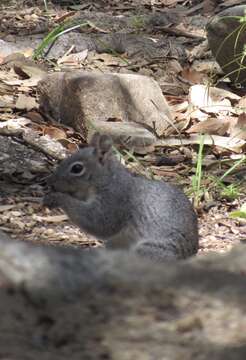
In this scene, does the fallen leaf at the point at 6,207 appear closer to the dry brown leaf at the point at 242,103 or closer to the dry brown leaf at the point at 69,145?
the dry brown leaf at the point at 69,145

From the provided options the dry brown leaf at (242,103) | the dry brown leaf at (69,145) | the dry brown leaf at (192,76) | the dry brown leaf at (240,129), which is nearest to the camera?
the dry brown leaf at (69,145)

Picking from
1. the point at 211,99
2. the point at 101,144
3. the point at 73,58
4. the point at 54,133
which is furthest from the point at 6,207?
the point at 73,58

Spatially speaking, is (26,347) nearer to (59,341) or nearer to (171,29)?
(59,341)

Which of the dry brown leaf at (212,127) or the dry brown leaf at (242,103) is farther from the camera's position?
the dry brown leaf at (242,103)

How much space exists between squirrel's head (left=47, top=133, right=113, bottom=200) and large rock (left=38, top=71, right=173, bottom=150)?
1.60 meters

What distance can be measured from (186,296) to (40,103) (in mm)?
4624

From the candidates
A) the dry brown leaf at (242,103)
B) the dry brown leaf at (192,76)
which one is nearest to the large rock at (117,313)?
the dry brown leaf at (242,103)

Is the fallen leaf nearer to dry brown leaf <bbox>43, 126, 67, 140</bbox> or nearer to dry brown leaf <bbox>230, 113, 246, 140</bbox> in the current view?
dry brown leaf <bbox>43, 126, 67, 140</bbox>

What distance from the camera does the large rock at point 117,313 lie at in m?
2.12

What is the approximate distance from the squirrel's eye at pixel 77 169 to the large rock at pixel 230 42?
117 inches

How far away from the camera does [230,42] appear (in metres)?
7.38

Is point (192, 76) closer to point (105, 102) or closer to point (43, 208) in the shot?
point (105, 102)

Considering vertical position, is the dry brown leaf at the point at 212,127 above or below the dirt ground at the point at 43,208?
above

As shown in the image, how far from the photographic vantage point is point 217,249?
4.91m
